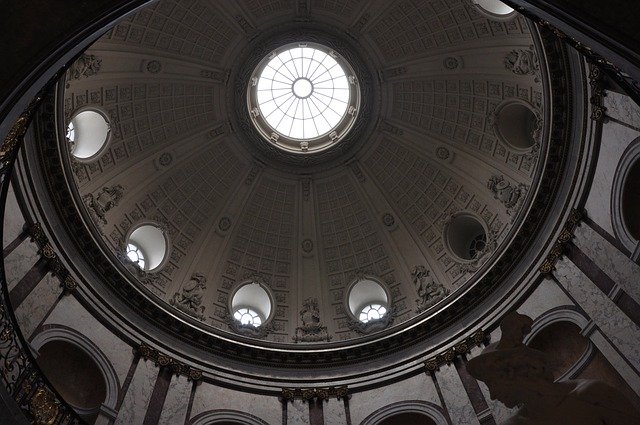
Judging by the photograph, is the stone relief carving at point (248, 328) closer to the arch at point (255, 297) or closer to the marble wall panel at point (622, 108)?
the arch at point (255, 297)

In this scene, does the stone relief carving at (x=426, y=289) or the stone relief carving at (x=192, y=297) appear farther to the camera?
the stone relief carving at (x=426, y=289)

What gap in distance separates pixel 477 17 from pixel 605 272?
32.9 ft

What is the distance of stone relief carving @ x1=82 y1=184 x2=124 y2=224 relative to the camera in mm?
18062

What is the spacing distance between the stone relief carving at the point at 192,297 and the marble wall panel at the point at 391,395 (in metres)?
6.07

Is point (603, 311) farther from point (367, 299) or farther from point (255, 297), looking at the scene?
point (255, 297)

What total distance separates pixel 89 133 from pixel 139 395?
933cm

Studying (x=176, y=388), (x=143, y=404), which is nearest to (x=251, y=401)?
(x=176, y=388)

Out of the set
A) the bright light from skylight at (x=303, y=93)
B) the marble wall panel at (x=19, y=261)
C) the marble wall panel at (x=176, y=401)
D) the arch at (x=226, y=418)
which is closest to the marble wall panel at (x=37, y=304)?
the marble wall panel at (x=19, y=261)

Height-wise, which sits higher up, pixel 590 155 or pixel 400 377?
pixel 590 155

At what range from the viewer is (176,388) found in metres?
15.7

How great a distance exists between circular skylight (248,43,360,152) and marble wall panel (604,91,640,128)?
1165 cm

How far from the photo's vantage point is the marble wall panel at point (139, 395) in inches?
548

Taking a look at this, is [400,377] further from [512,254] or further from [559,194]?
[559,194]

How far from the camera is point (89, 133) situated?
19.4 meters
